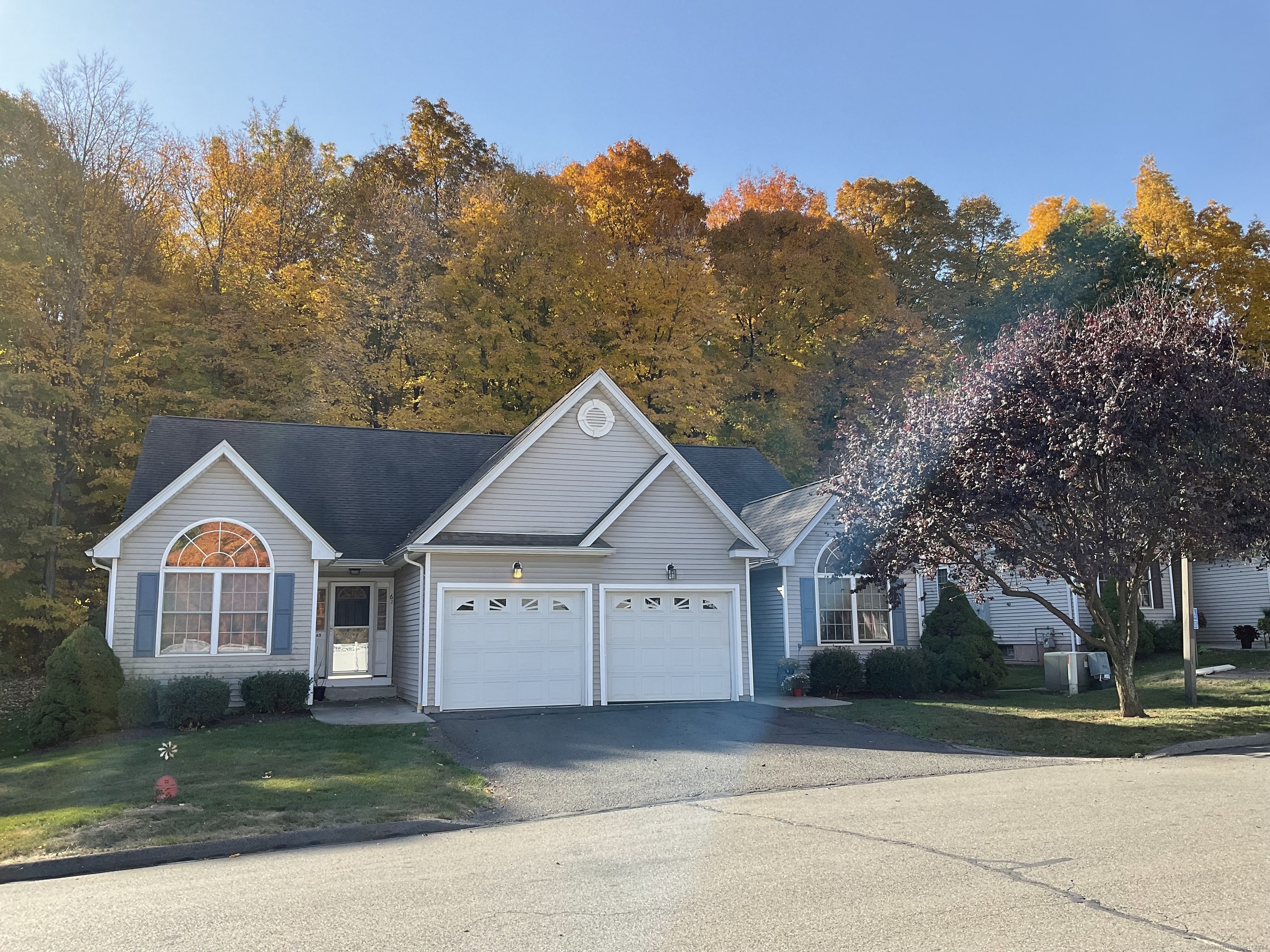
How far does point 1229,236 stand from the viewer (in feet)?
113

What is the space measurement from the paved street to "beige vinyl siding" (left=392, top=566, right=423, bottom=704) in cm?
911

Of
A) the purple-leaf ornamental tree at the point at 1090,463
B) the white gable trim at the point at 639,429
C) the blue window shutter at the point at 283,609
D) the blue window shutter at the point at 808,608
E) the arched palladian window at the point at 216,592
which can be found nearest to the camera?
the purple-leaf ornamental tree at the point at 1090,463

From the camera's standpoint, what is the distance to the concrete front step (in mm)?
20078

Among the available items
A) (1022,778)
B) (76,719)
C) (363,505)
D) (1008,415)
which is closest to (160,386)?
(363,505)

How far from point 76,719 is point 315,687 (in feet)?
15.0

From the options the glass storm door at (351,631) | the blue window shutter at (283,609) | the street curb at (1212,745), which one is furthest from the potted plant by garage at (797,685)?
the blue window shutter at (283,609)

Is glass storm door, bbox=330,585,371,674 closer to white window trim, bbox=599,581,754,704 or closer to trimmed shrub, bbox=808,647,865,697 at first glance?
white window trim, bbox=599,581,754,704

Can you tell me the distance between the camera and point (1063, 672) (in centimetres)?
2123

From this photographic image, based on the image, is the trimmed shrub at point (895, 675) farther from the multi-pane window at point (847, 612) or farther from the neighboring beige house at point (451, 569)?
the neighboring beige house at point (451, 569)

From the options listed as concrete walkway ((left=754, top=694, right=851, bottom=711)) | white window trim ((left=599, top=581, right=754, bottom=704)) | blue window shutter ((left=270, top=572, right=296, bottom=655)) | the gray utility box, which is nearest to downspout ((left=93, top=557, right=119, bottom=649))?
blue window shutter ((left=270, top=572, right=296, bottom=655))

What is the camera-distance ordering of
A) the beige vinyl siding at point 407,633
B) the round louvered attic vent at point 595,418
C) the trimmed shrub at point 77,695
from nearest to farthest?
the trimmed shrub at point 77,695
the beige vinyl siding at point 407,633
the round louvered attic vent at point 595,418

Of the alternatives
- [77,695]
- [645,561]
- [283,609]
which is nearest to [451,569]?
[283,609]

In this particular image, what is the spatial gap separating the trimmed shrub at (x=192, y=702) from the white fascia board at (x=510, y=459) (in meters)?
3.86

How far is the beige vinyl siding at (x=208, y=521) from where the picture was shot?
1712 centimetres
